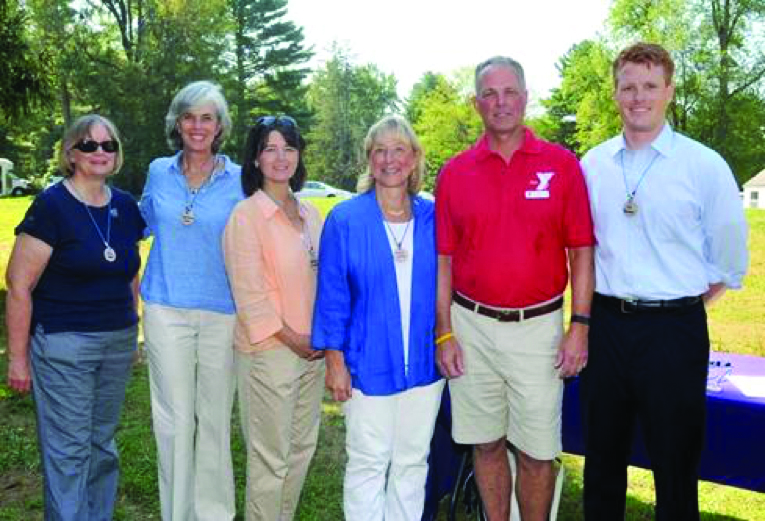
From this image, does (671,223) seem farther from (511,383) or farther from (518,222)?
(511,383)

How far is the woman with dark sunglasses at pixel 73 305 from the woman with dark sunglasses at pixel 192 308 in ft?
0.56

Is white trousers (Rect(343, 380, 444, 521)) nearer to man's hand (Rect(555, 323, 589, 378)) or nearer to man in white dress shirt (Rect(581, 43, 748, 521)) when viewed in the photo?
man's hand (Rect(555, 323, 589, 378))

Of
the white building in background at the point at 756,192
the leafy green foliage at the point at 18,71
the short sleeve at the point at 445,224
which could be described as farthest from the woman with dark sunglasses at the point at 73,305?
the white building in background at the point at 756,192

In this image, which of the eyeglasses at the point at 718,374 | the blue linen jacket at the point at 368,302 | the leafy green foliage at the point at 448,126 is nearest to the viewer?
the blue linen jacket at the point at 368,302

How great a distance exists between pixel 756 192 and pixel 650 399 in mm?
56599

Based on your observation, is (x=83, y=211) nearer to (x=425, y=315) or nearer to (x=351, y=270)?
(x=351, y=270)

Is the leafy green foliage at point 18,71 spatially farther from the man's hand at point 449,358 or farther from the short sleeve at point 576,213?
the short sleeve at point 576,213

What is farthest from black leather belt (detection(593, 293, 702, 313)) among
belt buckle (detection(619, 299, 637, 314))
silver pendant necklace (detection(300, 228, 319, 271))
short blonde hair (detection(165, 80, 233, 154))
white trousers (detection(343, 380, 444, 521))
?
short blonde hair (detection(165, 80, 233, 154))

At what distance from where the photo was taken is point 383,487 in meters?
3.18

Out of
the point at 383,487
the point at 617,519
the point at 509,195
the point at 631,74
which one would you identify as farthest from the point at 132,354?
the point at 631,74

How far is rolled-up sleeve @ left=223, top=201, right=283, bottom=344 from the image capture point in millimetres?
Answer: 3186

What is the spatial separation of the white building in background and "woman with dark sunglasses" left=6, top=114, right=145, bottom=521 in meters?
55.1

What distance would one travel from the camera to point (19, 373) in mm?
3262

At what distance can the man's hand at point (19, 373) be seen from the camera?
324 cm
